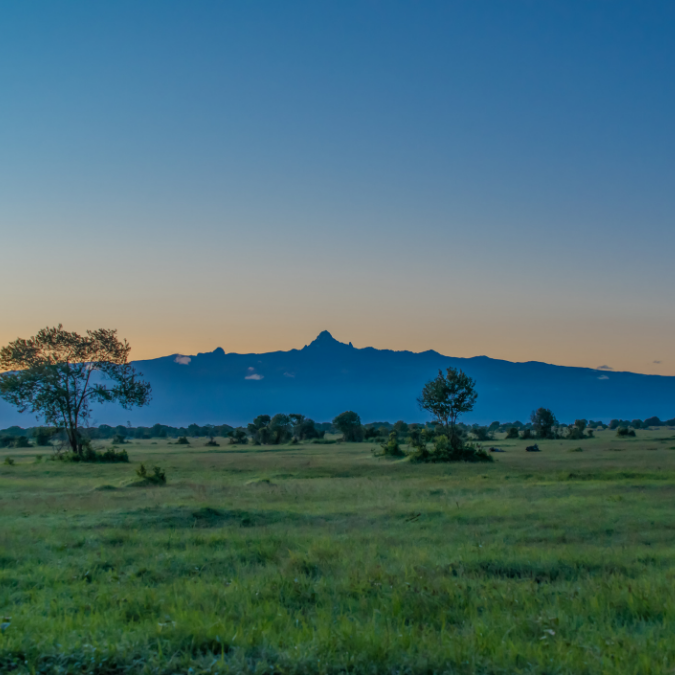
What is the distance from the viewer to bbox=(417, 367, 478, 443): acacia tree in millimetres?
60719

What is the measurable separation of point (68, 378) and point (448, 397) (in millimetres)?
36281

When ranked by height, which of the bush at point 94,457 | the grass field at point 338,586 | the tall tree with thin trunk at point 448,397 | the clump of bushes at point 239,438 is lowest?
the clump of bushes at point 239,438

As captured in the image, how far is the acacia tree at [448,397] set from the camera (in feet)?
199

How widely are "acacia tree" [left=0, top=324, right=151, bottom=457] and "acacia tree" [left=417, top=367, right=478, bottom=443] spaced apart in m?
28.1

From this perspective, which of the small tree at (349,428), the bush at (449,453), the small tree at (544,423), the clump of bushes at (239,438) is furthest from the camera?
the clump of bushes at (239,438)

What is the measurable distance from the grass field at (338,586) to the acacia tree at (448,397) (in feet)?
121

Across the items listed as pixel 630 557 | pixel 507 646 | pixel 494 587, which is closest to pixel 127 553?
pixel 494 587

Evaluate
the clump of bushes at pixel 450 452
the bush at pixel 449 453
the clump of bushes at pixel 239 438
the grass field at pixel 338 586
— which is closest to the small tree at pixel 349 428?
the clump of bushes at pixel 239 438

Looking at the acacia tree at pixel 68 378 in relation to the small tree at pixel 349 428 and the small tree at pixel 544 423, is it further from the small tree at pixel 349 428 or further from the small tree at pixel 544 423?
the small tree at pixel 544 423

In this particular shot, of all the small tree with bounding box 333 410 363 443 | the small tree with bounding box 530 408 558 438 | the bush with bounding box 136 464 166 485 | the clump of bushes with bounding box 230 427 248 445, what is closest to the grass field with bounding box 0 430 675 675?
the bush with bounding box 136 464 166 485

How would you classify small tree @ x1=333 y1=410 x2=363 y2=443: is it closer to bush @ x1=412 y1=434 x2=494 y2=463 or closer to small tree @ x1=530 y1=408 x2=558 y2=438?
small tree @ x1=530 y1=408 x2=558 y2=438

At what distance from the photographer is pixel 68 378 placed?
54000 mm

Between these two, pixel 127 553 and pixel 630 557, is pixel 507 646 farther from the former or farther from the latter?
pixel 127 553

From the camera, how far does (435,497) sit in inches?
1021
